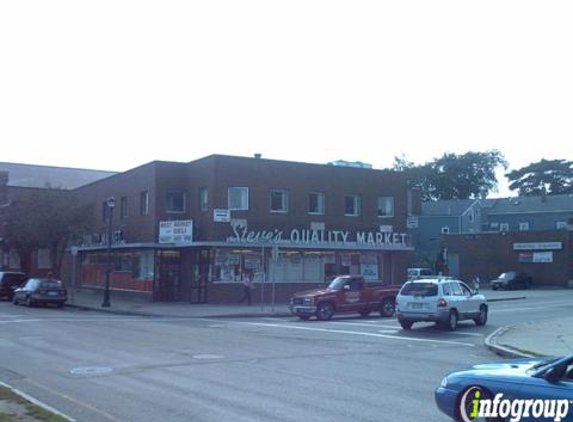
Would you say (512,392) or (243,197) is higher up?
(243,197)

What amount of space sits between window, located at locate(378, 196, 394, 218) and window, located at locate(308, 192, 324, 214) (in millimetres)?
4242

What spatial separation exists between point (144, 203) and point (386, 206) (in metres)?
14.3

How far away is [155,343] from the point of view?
1766cm

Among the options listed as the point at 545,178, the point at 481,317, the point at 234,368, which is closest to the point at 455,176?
the point at 545,178

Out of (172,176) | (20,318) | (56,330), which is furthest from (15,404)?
(172,176)

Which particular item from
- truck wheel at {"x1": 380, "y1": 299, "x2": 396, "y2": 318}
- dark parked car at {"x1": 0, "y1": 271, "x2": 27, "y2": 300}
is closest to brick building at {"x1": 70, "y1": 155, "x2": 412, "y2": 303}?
dark parked car at {"x1": 0, "y1": 271, "x2": 27, "y2": 300}

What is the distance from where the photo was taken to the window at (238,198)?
36831 mm

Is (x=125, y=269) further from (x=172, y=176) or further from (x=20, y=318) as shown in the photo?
(x=20, y=318)

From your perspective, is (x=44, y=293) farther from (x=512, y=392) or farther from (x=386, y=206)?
(x=512, y=392)

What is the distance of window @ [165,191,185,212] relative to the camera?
129ft

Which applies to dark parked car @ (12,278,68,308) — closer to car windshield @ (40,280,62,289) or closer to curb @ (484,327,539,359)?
car windshield @ (40,280,62,289)

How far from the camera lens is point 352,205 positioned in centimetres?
4144

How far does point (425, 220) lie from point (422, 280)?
5822 centimetres

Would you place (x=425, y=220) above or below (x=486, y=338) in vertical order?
above
